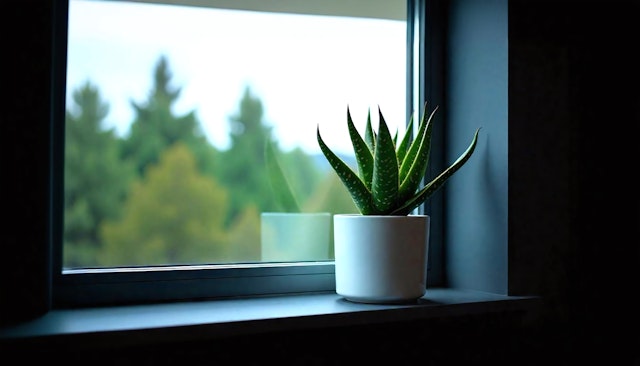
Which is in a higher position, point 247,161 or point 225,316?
point 247,161

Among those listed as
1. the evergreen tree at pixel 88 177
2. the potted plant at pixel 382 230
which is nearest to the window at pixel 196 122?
the evergreen tree at pixel 88 177

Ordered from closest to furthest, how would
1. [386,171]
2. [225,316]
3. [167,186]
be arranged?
[225,316], [386,171], [167,186]

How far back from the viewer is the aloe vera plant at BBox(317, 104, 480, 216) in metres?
0.88

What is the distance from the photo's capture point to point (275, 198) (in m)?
1.08

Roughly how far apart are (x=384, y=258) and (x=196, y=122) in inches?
15.3

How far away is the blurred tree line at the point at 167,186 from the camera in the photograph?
0.91m

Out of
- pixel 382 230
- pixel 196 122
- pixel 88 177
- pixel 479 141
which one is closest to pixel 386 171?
pixel 382 230

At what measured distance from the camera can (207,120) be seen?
1.02 m

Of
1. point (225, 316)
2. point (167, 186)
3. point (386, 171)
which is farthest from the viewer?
point (167, 186)

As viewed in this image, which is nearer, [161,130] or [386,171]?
[386,171]
